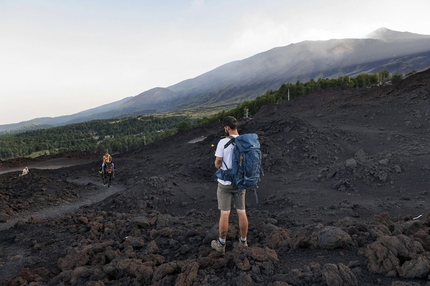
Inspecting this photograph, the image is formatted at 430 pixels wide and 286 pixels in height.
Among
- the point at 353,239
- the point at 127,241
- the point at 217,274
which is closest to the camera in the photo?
the point at 217,274

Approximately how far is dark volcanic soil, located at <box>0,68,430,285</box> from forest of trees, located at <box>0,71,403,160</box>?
28.6m

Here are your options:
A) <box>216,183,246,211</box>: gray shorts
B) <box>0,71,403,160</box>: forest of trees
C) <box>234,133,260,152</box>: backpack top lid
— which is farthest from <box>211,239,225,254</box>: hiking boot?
<box>0,71,403,160</box>: forest of trees

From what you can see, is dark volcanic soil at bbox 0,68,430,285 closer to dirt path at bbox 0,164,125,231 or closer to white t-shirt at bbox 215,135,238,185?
dirt path at bbox 0,164,125,231

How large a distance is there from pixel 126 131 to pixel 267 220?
110670 mm

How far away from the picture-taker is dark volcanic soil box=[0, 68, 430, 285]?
13.5 ft

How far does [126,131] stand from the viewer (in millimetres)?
112125

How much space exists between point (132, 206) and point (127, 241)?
6.11 metres

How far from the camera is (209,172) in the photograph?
16656 millimetres

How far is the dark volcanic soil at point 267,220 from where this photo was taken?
413cm

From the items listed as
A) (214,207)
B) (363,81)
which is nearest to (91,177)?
(214,207)

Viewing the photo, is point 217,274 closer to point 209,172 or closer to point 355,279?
point 355,279

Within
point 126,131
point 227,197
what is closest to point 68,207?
point 227,197

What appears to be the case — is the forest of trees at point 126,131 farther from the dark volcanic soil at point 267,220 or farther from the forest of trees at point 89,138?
the dark volcanic soil at point 267,220

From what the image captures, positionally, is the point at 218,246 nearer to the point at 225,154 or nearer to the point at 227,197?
the point at 227,197
